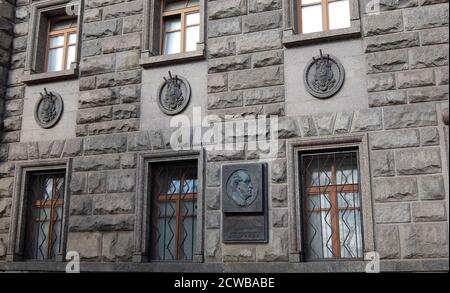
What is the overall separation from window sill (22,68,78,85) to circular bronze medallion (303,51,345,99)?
4.77 m

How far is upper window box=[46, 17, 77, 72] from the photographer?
37.6 ft

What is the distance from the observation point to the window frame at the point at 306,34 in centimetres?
898

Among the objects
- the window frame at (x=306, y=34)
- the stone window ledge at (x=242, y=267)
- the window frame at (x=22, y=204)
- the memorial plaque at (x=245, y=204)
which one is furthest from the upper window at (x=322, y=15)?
the window frame at (x=22, y=204)

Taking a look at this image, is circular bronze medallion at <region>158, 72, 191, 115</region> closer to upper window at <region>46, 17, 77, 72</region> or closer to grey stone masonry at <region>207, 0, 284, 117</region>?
grey stone masonry at <region>207, 0, 284, 117</region>

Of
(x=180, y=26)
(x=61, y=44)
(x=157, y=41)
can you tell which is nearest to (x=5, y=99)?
(x=61, y=44)

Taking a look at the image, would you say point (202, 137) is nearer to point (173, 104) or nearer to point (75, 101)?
point (173, 104)

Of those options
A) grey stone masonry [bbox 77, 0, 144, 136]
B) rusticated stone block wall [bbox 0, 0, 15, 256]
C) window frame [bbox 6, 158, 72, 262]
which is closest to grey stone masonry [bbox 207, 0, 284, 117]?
grey stone masonry [bbox 77, 0, 144, 136]

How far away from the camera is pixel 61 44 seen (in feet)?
38.2

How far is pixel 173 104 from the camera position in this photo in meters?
9.97

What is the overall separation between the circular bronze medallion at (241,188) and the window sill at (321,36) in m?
→ 2.37

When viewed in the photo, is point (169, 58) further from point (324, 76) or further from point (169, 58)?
point (324, 76)

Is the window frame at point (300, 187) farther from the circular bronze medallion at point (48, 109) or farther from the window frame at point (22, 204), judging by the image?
the circular bronze medallion at point (48, 109)
